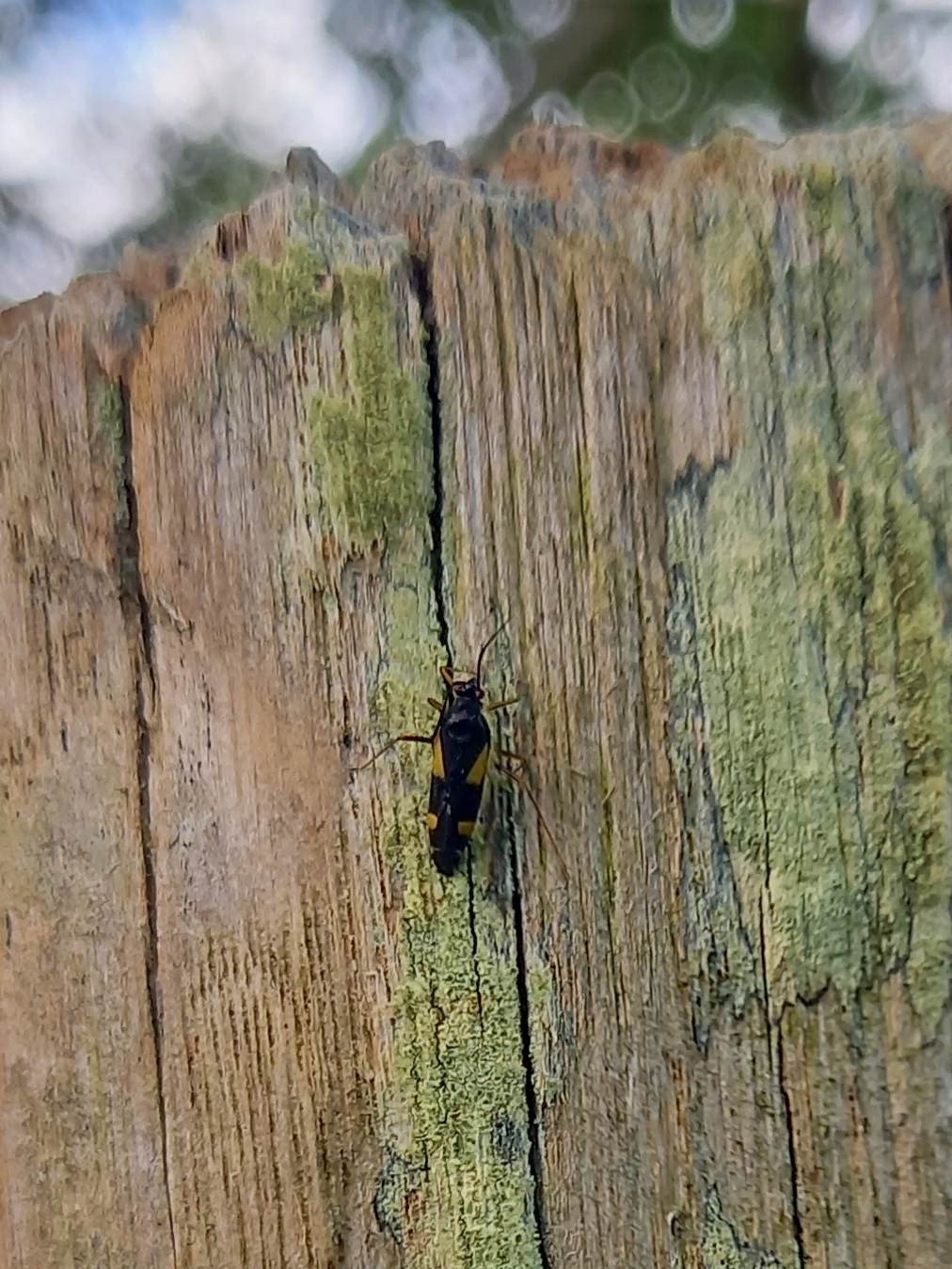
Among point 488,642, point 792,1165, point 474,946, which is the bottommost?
point 792,1165

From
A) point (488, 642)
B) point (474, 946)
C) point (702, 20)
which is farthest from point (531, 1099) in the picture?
point (702, 20)

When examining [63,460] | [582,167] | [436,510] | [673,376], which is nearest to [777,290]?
[673,376]

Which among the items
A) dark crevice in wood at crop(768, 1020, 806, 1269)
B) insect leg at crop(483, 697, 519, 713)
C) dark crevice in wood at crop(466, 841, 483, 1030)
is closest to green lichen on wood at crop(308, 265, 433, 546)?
insect leg at crop(483, 697, 519, 713)

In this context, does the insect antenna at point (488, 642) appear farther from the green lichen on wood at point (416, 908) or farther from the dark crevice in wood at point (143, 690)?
the dark crevice in wood at point (143, 690)

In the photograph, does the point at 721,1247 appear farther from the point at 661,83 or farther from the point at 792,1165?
the point at 661,83

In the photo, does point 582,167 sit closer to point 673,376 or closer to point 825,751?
point 673,376

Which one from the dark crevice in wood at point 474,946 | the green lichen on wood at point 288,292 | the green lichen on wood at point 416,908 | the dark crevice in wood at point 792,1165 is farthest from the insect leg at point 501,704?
the green lichen on wood at point 288,292

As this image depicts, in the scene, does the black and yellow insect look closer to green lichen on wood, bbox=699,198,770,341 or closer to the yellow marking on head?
the yellow marking on head
